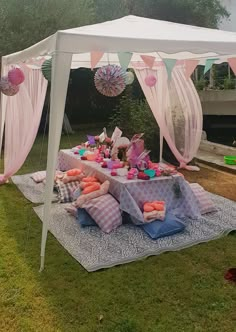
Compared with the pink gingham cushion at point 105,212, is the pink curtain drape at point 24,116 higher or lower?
higher

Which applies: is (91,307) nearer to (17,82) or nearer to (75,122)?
(17,82)

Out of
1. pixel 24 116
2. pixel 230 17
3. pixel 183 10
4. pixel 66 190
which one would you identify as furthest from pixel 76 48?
pixel 230 17

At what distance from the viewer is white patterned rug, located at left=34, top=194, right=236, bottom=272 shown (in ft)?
10.8

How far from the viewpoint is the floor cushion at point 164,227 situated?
3.69 m

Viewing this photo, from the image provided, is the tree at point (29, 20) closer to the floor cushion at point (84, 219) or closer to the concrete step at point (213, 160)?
the concrete step at point (213, 160)

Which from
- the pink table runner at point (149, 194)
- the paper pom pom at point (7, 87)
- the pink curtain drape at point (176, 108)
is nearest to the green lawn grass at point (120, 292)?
the pink table runner at point (149, 194)

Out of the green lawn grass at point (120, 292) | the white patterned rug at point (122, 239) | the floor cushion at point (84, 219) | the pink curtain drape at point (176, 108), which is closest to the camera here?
the green lawn grass at point (120, 292)

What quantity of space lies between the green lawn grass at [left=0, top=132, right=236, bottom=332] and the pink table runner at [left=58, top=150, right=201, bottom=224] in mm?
645

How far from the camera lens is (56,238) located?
3771 millimetres

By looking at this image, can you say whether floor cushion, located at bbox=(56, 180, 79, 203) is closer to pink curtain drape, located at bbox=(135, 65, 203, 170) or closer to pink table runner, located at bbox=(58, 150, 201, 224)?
pink table runner, located at bbox=(58, 150, 201, 224)

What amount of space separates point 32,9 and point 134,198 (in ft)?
23.2

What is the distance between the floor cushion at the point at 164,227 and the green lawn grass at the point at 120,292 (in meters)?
0.34

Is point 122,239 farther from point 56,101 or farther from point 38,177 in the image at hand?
point 38,177

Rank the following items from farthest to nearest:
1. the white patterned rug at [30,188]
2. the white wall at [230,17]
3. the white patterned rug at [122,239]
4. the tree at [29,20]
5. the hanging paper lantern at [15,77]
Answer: the white wall at [230,17], the tree at [29,20], the white patterned rug at [30,188], the hanging paper lantern at [15,77], the white patterned rug at [122,239]
